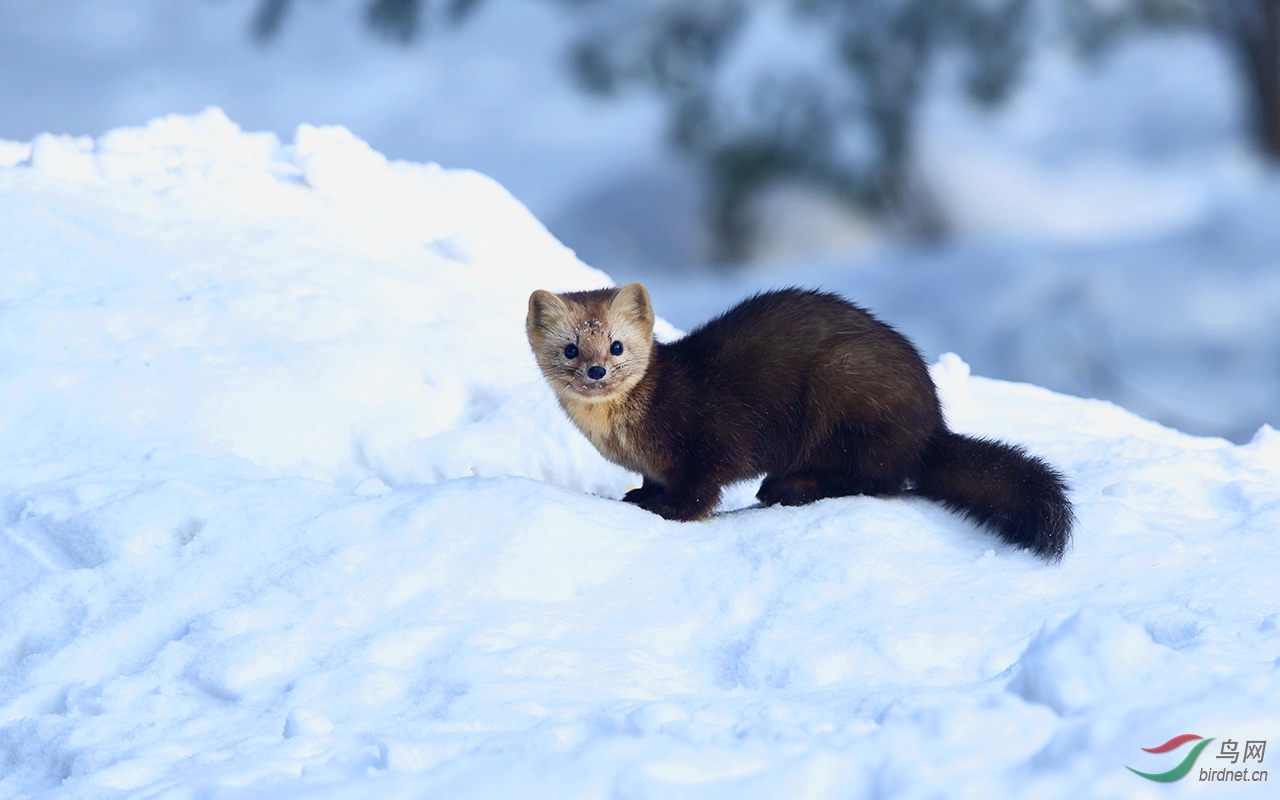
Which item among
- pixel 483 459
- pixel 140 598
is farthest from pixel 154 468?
pixel 483 459

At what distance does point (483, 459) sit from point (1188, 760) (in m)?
3.09

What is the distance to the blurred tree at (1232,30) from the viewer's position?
49.9 feet

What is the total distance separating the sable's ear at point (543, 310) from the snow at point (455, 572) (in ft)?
1.76

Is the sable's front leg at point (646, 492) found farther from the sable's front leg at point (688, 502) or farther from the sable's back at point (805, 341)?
the sable's back at point (805, 341)

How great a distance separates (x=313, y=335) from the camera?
545 cm

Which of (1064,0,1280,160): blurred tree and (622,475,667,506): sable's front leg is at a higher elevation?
(1064,0,1280,160): blurred tree

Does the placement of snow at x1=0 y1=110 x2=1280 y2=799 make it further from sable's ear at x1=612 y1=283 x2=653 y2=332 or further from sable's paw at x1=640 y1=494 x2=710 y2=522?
sable's ear at x1=612 y1=283 x2=653 y2=332

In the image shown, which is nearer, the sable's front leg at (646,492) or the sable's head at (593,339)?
the sable's head at (593,339)

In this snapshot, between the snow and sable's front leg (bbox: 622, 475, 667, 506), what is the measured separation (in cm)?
41

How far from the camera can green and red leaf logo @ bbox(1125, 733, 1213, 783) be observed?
2.41 meters

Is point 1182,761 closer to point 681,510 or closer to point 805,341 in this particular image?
point 681,510

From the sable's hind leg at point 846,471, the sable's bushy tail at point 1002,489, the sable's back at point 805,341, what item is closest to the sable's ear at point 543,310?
the sable's back at point 805,341

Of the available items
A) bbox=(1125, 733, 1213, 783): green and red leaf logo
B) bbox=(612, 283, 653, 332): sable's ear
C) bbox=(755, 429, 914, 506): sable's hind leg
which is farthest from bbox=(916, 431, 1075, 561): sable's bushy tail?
bbox=(1125, 733, 1213, 783): green and red leaf logo

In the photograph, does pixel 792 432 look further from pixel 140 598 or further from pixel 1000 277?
pixel 1000 277
